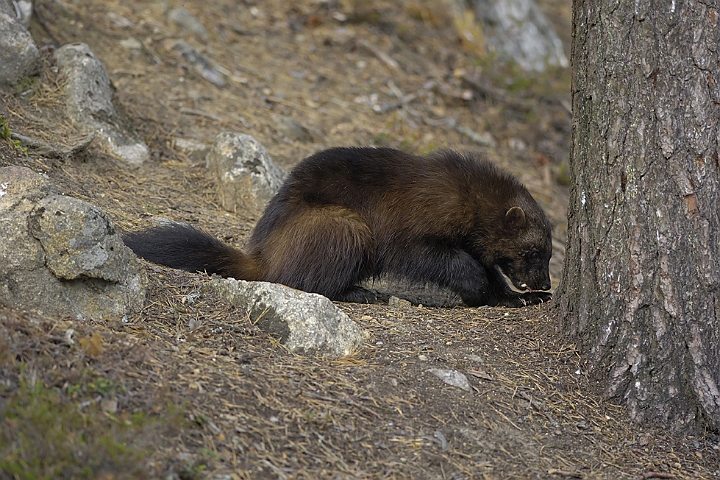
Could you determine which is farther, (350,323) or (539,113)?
(539,113)

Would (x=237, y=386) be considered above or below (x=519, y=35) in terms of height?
below

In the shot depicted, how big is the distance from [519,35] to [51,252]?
9786 millimetres

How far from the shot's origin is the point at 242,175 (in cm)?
629

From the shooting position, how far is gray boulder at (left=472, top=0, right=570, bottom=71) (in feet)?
38.0

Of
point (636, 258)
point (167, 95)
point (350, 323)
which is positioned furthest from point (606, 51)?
point (167, 95)

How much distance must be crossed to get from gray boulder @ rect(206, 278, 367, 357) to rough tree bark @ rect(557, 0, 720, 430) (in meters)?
1.36

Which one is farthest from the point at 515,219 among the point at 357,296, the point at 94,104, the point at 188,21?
the point at 188,21

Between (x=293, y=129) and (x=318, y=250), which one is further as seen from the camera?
(x=293, y=129)

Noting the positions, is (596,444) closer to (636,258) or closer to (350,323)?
(636,258)

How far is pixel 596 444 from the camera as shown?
3.54 meters

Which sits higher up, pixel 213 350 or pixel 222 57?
pixel 222 57

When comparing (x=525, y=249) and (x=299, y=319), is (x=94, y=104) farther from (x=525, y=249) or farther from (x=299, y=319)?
(x=525, y=249)

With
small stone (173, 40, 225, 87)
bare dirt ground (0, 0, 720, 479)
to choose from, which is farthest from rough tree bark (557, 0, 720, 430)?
small stone (173, 40, 225, 87)

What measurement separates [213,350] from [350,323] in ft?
2.53
